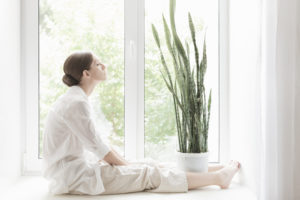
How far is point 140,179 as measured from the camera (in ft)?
6.23

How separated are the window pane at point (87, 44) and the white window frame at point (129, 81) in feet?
0.14

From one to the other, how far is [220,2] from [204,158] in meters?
1.13

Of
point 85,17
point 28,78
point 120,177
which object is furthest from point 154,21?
point 120,177

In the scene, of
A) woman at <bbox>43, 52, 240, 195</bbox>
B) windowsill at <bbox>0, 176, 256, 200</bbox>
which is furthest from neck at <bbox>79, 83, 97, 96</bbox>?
windowsill at <bbox>0, 176, 256, 200</bbox>

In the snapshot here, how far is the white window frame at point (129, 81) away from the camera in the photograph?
2.31 metres

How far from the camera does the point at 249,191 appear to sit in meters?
1.98

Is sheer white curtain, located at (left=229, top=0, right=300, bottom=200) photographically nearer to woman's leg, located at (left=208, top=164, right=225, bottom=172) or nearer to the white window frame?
woman's leg, located at (left=208, top=164, right=225, bottom=172)

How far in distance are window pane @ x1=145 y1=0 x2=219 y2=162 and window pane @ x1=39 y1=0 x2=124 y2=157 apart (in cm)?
20

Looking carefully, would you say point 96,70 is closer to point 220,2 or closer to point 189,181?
point 189,181

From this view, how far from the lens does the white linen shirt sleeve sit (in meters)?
1.82

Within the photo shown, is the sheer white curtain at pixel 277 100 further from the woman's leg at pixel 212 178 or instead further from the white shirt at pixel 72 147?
the white shirt at pixel 72 147

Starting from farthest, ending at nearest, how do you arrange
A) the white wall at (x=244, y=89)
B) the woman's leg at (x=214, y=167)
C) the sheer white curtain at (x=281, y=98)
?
1. the woman's leg at (x=214, y=167)
2. the white wall at (x=244, y=89)
3. the sheer white curtain at (x=281, y=98)

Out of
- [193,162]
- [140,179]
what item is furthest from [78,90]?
[193,162]

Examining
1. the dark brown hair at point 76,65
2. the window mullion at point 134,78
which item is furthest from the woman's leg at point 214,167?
the dark brown hair at point 76,65
